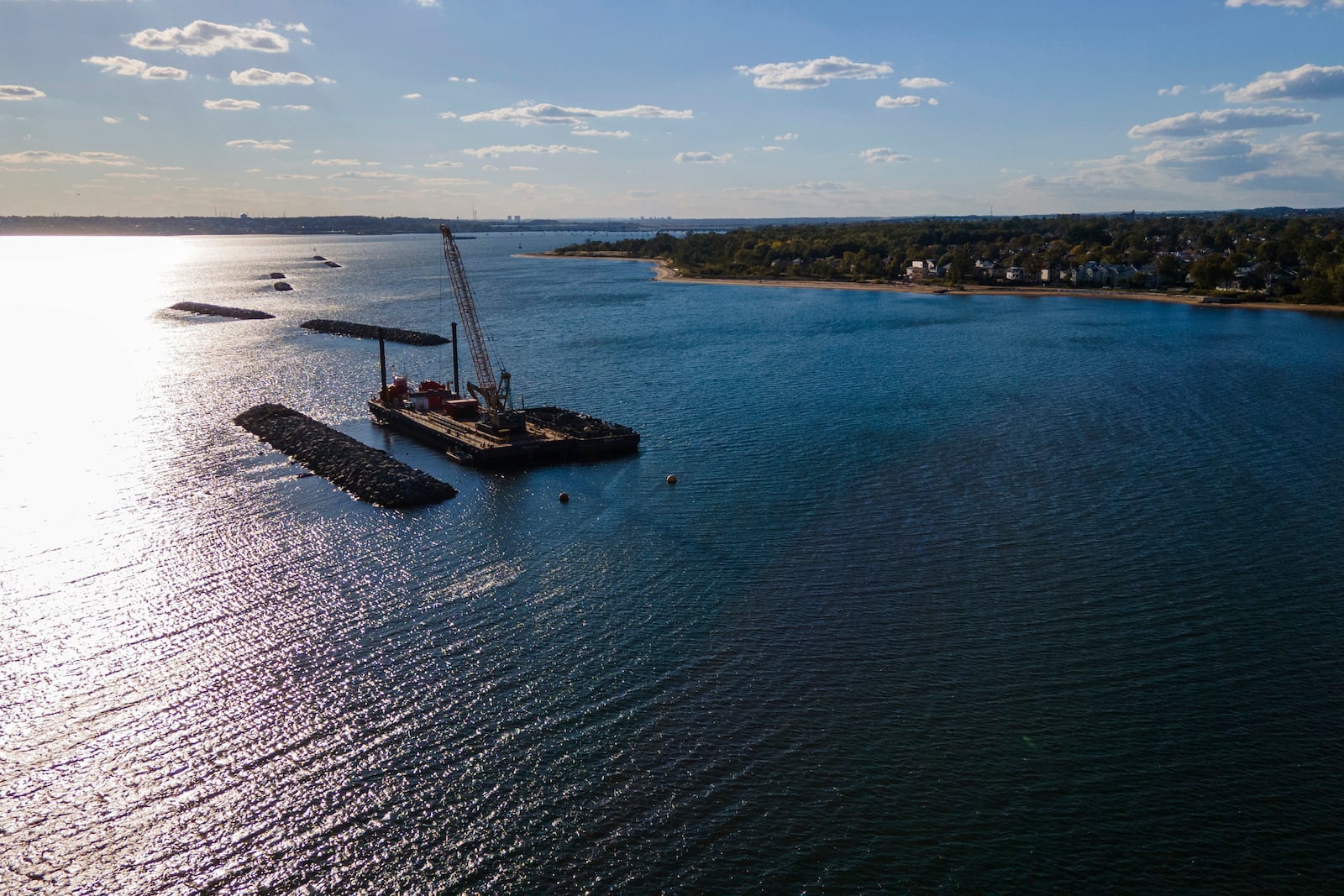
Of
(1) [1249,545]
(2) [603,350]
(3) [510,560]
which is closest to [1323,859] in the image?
(1) [1249,545]

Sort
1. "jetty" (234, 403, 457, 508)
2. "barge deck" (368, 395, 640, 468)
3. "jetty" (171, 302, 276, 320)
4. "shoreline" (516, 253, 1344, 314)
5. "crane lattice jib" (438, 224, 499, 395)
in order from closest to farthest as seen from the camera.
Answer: "jetty" (234, 403, 457, 508) → "barge deck" (368, 395, 640, 468) → "crane lattice jib" (438, 224, 499, 395) → "shoreline" (516, 253, 1344, 314) → "jetty" (171, 302, 276, 320)

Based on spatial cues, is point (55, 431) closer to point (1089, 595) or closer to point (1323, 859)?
point (1089, 595)

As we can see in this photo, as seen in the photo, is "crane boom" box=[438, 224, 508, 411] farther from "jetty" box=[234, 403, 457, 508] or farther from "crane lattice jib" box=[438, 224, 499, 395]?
"jetty" box=[234, 403, 457, 508]

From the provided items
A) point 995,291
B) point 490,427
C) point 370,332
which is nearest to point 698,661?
point 490,427

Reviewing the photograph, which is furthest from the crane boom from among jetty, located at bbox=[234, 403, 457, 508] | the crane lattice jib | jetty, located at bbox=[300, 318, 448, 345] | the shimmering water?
jetty, located at bbox=[300, 318, 448, 345]

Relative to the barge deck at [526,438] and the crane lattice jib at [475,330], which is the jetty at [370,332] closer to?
the crane lattice jib at [475,330]
